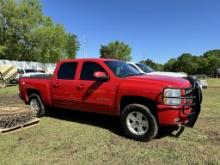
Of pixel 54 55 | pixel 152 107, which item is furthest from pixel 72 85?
pixel 54 55

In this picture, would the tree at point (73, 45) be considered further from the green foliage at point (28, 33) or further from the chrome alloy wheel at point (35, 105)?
the chrome alloy wheel at point (35, 105)

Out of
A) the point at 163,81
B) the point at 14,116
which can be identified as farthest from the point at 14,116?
the point at 163,81

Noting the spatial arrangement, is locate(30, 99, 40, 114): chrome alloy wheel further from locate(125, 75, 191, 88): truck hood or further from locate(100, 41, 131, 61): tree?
locate(100, 41, 131, 61): tree

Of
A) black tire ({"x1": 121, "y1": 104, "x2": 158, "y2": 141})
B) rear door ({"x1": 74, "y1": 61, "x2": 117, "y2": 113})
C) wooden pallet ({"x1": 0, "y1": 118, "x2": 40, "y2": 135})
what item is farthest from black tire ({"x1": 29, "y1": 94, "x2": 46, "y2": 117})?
black tire ({"x1": 121, "y1": 104, "x2": 158, "y2": 141})

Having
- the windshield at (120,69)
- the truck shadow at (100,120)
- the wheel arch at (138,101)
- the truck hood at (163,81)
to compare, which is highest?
the windshield at (120,69)

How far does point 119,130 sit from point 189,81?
7.04 ft

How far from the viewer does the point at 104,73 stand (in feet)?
24.7

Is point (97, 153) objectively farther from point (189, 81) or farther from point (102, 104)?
point (189, 81)

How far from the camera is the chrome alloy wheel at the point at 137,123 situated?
22.4ft

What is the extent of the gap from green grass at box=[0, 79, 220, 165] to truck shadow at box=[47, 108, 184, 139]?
0.19 feet

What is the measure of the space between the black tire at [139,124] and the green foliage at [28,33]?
4250 cm

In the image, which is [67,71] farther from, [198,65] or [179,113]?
[198,65]

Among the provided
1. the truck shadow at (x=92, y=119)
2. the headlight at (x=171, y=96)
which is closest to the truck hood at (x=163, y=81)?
the headlight at (x=171, y=96)

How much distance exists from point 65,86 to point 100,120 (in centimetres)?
151
